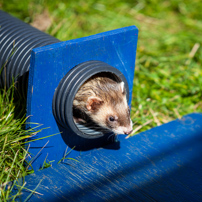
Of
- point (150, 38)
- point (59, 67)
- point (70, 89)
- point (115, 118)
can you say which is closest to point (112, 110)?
point (115, 118)

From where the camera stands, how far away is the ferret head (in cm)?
326

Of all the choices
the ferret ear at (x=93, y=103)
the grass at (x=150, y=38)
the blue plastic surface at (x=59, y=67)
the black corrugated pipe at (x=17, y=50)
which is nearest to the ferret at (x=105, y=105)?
the ferret ear at (x=93, y=103)

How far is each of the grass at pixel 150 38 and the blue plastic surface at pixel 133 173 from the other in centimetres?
37

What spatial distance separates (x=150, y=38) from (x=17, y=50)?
3286 mm

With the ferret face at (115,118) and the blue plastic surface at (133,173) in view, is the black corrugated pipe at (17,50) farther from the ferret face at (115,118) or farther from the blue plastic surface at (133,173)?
the blue plastic surface at (133,173)

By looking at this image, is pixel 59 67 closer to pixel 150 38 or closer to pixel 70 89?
pixel 70 89

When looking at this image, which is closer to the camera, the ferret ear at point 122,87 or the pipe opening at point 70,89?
the pipe opening at point 70,89

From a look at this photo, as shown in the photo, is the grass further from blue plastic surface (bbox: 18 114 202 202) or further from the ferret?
the ferret

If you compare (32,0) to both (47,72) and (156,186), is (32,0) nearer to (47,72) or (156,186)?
(47,72)

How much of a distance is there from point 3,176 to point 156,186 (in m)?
1.33

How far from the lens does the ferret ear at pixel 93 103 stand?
3246 mm

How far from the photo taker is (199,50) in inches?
226

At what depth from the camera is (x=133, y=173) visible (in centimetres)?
315

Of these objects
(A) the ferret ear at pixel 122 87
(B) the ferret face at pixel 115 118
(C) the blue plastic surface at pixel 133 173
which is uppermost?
(A) the ferret ear at pixel 122 87
